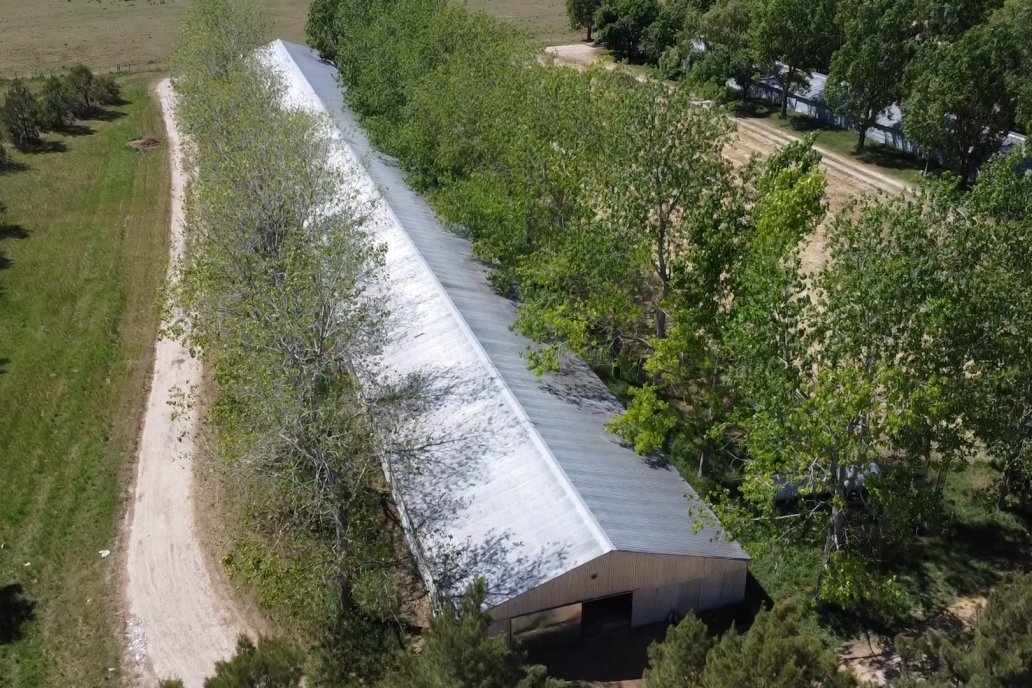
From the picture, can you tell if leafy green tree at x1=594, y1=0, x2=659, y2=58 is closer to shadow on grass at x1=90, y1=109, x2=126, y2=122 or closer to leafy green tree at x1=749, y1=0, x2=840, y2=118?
leafy green tree at x1=749, y1=0, x2=840, y2=118

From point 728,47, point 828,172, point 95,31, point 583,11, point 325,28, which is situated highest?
point 583,11

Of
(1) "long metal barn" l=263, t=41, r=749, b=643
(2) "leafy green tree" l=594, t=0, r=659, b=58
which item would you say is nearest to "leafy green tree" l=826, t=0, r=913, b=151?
(2) "leafy green tree" l=594, t=0, r=659, b=58

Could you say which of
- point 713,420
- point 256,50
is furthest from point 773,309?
point 256,50

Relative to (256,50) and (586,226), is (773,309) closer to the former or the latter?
(586,226)

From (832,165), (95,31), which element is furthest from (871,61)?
(95,31)

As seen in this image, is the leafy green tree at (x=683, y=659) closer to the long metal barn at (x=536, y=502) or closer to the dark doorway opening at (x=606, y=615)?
the long metal barn at (x=536, y=502)

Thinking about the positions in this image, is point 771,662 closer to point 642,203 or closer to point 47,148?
point 642,203
